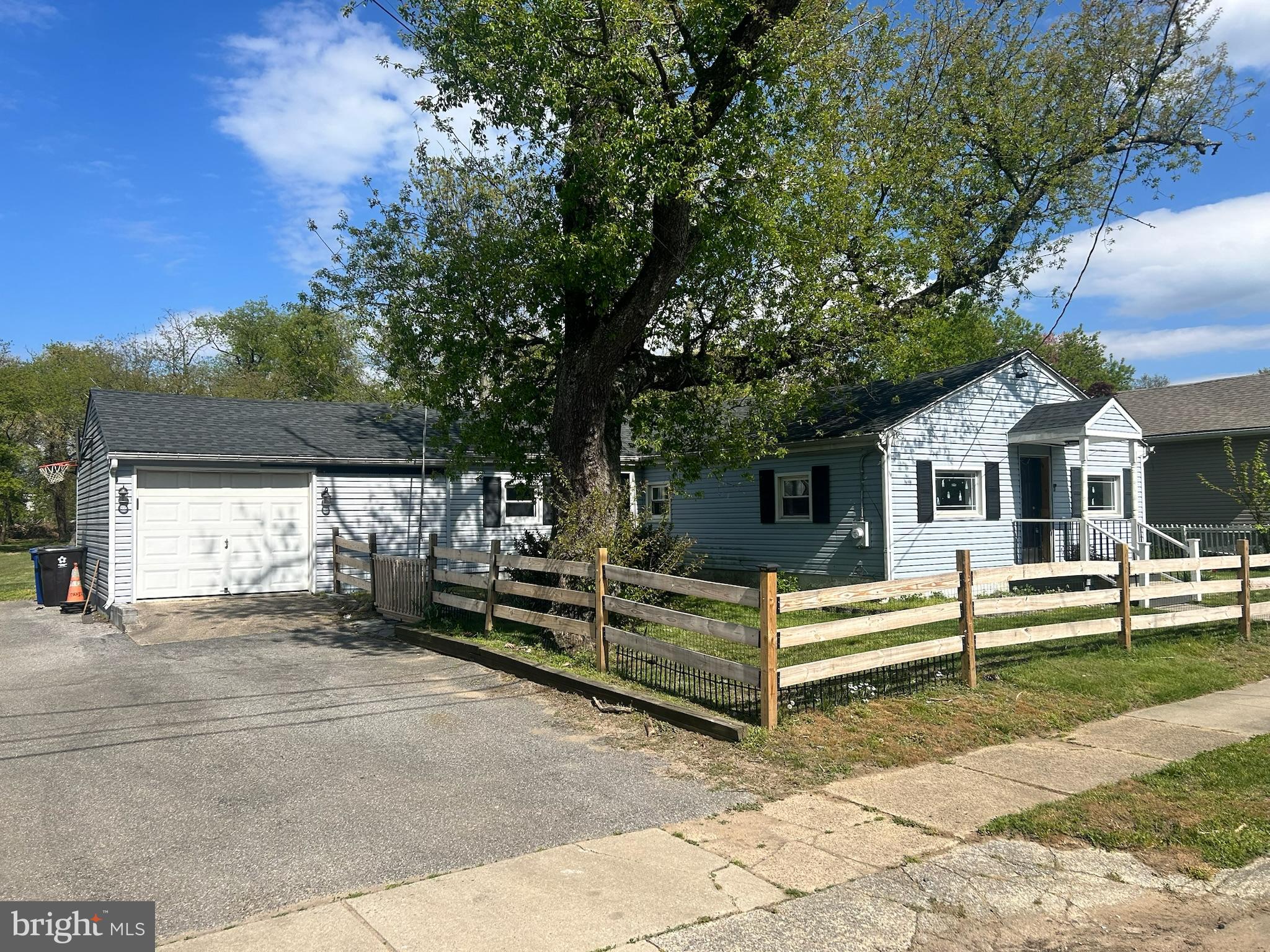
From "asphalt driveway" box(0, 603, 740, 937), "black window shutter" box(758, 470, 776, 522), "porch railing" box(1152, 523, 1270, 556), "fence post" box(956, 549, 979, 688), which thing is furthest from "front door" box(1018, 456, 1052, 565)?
"asphalt driveway" box(0, 603, 740, 937)

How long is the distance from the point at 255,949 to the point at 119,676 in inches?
286

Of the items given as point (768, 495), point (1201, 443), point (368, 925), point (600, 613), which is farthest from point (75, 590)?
point (1201, 443)

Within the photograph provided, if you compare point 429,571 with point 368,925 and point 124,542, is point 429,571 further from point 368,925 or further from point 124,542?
point 368,925

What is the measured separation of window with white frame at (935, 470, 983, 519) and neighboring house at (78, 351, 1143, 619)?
3 cm

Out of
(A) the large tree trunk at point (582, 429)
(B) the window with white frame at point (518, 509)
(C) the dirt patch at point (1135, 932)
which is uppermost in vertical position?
(A) the large tree trunk at point (582, 429)

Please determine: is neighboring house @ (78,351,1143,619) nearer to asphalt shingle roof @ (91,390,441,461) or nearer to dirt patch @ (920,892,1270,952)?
asphalt shingle roof @ (91,390,441,461)

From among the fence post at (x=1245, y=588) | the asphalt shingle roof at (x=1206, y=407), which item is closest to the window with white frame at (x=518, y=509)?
the fence post at (x=1245, y=588)

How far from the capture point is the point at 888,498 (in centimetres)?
1573

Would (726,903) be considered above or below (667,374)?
below

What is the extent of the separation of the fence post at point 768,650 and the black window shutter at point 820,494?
999 centimetres

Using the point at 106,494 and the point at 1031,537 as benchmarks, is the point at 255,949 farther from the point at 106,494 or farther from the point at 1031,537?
the point at 1031,537

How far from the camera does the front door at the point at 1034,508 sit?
57.8ft

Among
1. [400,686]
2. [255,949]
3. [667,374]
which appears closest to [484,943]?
[255,949]

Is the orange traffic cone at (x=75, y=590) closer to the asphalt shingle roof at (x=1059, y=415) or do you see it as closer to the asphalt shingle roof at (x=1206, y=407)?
the asphalt shingle roof at (x=1059, y=415)
